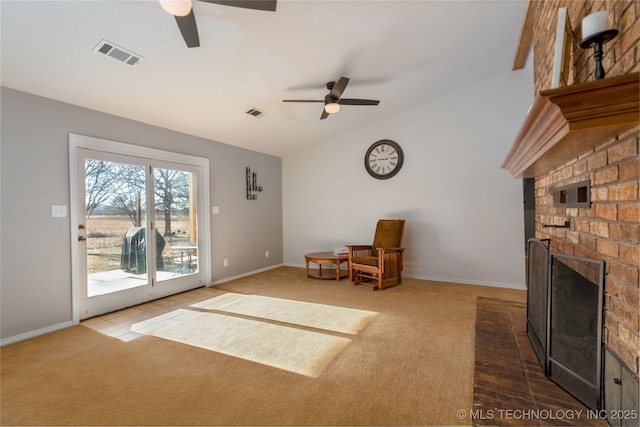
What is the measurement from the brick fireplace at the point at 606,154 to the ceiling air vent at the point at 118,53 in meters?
2.97

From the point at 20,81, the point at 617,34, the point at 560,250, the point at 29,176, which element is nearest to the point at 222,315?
the point at 29,176

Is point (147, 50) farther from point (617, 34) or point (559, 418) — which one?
point (559, 418)

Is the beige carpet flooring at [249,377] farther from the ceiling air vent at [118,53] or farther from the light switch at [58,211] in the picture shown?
the ceiling air vent at [118,53]

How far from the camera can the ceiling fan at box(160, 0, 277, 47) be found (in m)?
1.55

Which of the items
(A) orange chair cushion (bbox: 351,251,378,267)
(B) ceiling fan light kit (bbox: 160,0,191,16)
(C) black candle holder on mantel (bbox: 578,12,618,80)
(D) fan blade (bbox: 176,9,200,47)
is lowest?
(A) orange chair cushion (bbox: 351,251,378,267)

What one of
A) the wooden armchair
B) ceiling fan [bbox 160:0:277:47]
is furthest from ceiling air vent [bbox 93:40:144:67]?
the wooden armchair

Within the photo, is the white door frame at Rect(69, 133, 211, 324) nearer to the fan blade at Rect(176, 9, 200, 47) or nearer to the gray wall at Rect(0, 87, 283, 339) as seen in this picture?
the gray wall at Rect(0, 87, 283, 339)

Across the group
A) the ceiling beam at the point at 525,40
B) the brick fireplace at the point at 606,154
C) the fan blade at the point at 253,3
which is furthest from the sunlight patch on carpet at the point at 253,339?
the ceiling beam at the point at 525,40

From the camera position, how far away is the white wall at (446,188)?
407 cm

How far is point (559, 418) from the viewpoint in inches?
52.6

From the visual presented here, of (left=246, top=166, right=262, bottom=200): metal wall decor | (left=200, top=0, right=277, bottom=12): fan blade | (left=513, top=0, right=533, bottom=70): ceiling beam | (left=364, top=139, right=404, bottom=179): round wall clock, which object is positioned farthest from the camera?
(left=246, top=166, right=262, bottom=200): metal wall decor

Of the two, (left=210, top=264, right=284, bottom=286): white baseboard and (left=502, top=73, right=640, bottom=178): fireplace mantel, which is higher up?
(left=502, top=73, right=640, bottom=178): fireplace mantel

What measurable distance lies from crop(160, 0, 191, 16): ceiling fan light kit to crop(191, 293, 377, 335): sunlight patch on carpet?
8.80 ft

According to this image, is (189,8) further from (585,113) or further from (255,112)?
(255,112)
